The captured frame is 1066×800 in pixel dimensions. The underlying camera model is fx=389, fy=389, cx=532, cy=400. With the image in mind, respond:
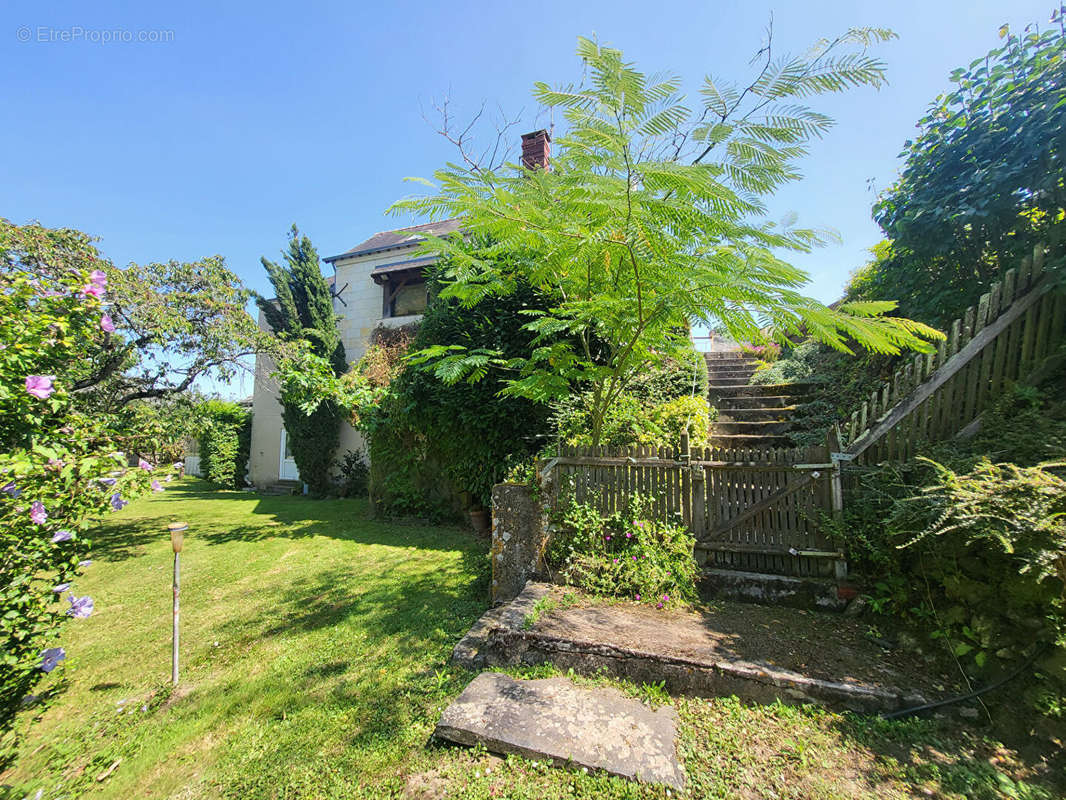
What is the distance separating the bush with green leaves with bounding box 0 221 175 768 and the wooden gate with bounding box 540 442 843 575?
155 inches

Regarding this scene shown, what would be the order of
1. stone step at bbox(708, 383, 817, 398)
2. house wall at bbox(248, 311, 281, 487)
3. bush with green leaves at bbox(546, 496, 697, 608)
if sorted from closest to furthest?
bush with green leaves at bbox(546, 496, 697, 608)
stone step at bbox(708, 383, 817, 398)
house wall at bbox(248, 311, 281, 487)

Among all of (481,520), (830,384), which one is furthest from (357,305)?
(830,384)

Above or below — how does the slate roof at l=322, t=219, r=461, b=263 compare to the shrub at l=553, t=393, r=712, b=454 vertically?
above

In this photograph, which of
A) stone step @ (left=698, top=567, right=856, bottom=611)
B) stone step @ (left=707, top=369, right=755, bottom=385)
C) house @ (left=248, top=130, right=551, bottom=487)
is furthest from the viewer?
house @ (left=248, top=130, right=551, bottom=487)

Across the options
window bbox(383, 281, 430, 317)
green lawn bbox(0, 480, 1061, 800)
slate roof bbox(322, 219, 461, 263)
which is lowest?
green lawn bbox(0, 480, 1061, 800)

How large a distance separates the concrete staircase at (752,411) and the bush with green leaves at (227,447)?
56.0 ft

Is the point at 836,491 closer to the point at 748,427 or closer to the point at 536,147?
the point at 748,427

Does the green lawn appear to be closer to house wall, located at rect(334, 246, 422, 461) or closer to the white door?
house wall, located at rect(334, 246, 422, 461)

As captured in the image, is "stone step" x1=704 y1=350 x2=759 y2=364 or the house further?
the house

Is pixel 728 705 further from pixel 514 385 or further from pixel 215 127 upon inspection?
pixel 215 127

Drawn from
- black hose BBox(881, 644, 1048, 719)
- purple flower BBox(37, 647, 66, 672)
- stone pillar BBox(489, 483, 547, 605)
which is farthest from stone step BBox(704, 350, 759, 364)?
purple flower BBox(37, 647, 66, 672)

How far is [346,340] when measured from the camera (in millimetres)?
14391

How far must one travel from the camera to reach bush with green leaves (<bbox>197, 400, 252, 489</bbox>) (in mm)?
15000

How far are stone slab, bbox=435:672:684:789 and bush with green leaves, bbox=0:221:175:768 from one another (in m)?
2.63
